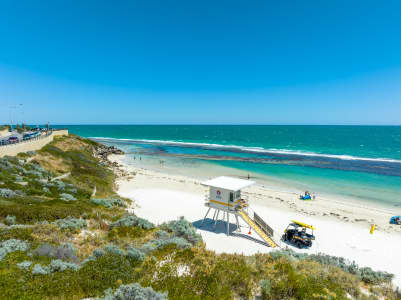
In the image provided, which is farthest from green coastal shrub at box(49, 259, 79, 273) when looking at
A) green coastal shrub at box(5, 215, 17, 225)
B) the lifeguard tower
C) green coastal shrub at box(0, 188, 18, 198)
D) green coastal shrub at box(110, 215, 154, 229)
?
the lifeguard tower

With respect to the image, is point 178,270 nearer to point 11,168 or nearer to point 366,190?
point 11,168

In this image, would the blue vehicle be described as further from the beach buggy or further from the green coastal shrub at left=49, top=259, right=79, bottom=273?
the green coastal shrub at left=49, top=259, right=79, bottom=273

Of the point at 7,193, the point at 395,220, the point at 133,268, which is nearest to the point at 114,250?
the point at 133,268

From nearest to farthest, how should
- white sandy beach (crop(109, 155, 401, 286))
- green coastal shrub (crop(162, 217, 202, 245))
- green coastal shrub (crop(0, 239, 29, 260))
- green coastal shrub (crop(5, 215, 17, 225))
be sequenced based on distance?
green coastal shrub (crop(0, 239, 29, 260)) → green coastal shrub (crop(5, 215, 17, 225)) → green coastal shrub (crop(162, 217, 202, 245)) → white sandy beach (crop(109, 155, 401, 286))

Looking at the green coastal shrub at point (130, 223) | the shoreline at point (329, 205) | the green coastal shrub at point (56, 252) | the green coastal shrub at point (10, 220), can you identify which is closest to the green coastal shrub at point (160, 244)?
the green coastal shrub at point (130, 223)

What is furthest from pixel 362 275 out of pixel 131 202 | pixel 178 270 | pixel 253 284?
pixel 131 202

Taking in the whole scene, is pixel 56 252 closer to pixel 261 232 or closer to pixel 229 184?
pixel 229 184
